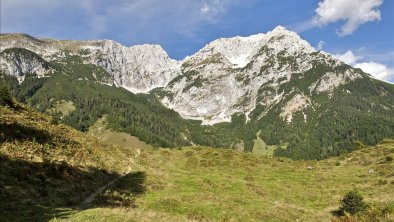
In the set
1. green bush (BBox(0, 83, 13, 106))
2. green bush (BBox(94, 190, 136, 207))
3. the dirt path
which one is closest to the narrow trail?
the dirt path

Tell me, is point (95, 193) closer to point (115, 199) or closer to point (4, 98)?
point (115, 199)

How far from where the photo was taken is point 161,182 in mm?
50219

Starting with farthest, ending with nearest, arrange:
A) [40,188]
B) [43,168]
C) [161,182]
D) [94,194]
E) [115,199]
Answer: [161,182], [94,194], [43,168], [115,199], [40,188]

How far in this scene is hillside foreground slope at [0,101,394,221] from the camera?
1238 inches

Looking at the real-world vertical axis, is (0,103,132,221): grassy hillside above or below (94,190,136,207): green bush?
above

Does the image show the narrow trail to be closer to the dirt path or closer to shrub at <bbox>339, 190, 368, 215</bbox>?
the dirt path

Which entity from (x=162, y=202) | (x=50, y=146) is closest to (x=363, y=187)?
(x=162, y=202)

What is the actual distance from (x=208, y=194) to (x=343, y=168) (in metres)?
31.2

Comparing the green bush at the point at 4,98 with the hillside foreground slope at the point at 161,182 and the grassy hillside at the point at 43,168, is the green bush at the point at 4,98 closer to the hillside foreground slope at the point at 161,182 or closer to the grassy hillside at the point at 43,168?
the grassy hillside at the point at 43,168

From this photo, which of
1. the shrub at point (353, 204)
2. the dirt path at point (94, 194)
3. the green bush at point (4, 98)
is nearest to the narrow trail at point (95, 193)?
the dirt path at point (94, 194)

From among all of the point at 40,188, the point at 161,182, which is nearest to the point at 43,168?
the point at 40,188

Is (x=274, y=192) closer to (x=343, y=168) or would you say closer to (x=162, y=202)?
(x=162, y=202)

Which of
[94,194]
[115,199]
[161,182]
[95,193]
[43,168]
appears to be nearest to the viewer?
[115,199]

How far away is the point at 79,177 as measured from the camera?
42531 millimetres
